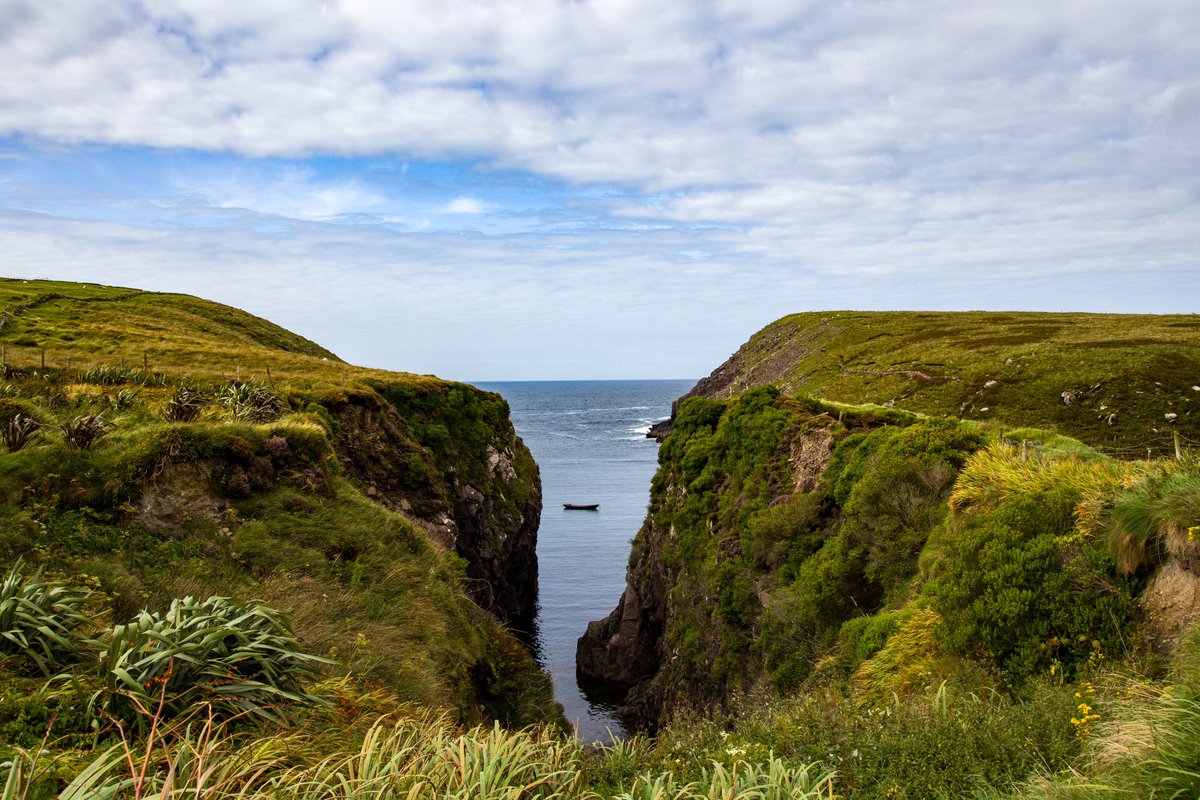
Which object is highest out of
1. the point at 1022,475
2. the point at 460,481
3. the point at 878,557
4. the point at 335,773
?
the point at 1022,475

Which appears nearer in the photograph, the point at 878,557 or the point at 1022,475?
the point at 1022,475

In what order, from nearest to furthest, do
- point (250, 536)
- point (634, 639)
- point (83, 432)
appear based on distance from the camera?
point (250, 536) → point (83, 432) → point (634, 639)

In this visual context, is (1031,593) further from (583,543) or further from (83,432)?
(583,543)

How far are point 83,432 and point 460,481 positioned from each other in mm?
22082

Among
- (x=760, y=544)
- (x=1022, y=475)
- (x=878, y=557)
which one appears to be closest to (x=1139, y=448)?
(x=878, y=557)

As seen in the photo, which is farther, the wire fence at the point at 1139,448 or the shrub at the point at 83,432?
the shrub at the point at 83,432

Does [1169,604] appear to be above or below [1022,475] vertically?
below

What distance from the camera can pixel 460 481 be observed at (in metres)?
36.4

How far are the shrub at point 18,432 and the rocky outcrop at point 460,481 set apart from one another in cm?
1097

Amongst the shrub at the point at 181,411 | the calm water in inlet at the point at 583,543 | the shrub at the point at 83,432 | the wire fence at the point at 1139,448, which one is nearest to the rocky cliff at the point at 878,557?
the wire fence at the point at 1139,448

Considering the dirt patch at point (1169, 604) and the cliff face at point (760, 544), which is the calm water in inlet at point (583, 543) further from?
the dirt patch at point (1169, 604)

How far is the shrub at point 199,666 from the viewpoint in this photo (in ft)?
22.0

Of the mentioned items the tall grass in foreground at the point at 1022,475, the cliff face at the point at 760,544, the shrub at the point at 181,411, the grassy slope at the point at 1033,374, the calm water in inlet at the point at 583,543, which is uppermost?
the grassy slope at the point at 1033,374

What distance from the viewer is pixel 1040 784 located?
6.12 metres
